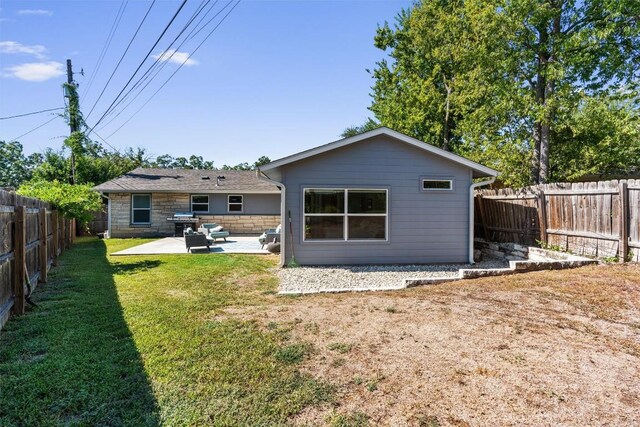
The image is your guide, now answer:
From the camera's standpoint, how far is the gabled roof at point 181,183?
16.9 m

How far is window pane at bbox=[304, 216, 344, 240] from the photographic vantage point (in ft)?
30.1

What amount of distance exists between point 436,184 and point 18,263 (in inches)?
344

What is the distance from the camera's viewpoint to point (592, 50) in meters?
11.4

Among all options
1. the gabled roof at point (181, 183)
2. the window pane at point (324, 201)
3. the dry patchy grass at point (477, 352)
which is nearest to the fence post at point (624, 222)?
the dry patchy grass at point (477, 352)

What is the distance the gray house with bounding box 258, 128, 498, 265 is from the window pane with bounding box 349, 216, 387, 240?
0.08 feet

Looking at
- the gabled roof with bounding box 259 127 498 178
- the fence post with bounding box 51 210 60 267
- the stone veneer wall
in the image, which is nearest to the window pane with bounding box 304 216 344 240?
the gabled roof with bounding box 259 127 498 178

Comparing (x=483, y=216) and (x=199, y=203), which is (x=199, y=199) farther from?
(x=483, y=216)

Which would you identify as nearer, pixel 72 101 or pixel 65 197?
pixel 65 197

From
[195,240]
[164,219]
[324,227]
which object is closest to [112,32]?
[195,240]

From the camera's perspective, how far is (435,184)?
955 centimetres

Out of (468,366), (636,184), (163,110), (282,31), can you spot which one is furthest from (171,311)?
(163,110)

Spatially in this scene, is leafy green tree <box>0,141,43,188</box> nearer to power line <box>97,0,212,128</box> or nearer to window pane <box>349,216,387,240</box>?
power line <box>97,0,212,128</box>

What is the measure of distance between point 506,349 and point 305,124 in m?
19.0

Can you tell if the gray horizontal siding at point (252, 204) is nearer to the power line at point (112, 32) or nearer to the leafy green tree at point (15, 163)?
the power line at point (112, 32)
